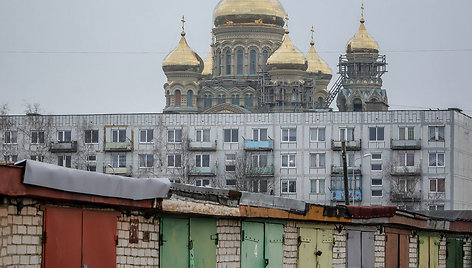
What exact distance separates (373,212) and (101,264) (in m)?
12.6

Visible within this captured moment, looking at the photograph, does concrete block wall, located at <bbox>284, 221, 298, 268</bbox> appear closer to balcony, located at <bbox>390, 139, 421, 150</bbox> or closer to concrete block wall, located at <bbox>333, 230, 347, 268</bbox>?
concrete block wall, located at <bbox>333, 230, 347, 268</bbox>

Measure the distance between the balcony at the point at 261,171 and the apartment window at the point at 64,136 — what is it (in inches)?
507

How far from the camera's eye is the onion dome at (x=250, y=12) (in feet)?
407

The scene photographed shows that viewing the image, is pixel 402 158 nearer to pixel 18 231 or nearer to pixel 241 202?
pixel 241 202

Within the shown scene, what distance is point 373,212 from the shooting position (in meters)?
32.4

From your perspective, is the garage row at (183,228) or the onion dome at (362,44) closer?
the garage row at (183,228)

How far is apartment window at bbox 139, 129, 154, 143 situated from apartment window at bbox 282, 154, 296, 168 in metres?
9.18

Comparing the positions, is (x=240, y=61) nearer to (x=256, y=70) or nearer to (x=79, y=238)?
(x=256, y=70)

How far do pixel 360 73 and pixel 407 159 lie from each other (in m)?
36.6

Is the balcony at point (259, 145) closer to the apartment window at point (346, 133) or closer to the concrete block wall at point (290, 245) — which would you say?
the apartment window at point (346, 133)

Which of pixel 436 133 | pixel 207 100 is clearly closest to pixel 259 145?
pixel 436 133

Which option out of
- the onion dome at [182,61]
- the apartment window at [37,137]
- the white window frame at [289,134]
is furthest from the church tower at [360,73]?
the apartment window at [37,137]

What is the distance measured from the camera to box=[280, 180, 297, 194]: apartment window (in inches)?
3743

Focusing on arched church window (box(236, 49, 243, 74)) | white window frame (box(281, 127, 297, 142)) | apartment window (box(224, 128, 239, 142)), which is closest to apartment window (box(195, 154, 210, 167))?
apartment window (box(224, 128, 239, 142))
